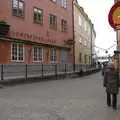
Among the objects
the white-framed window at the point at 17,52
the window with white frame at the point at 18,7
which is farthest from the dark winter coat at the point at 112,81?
the window with white frame at the point at 18,7

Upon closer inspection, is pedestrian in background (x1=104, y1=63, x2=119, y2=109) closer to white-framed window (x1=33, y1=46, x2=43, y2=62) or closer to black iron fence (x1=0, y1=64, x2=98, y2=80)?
black iron fence (x1=0, y1=64, x2=98, y2=80)

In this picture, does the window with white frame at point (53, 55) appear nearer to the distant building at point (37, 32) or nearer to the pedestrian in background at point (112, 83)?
the distant building at point (37, 32)

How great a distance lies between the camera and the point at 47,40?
37.3 meters

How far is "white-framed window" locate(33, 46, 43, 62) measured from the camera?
114 feet

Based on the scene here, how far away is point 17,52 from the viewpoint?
3144cm

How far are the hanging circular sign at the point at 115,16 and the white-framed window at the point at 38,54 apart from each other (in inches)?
1060

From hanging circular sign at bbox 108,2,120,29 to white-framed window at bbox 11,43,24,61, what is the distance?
23258 millimetres

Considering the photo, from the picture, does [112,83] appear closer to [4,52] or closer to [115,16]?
[115,16]

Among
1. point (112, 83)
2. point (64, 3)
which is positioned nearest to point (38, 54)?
point (64, 3)

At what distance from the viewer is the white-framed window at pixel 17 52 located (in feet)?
101

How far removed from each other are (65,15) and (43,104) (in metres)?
29.3

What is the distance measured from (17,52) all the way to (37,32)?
14.7 ft

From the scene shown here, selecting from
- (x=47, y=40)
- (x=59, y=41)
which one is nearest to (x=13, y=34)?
(x=47, y=40)

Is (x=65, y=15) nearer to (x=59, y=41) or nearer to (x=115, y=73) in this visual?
(x=59, y=41)
